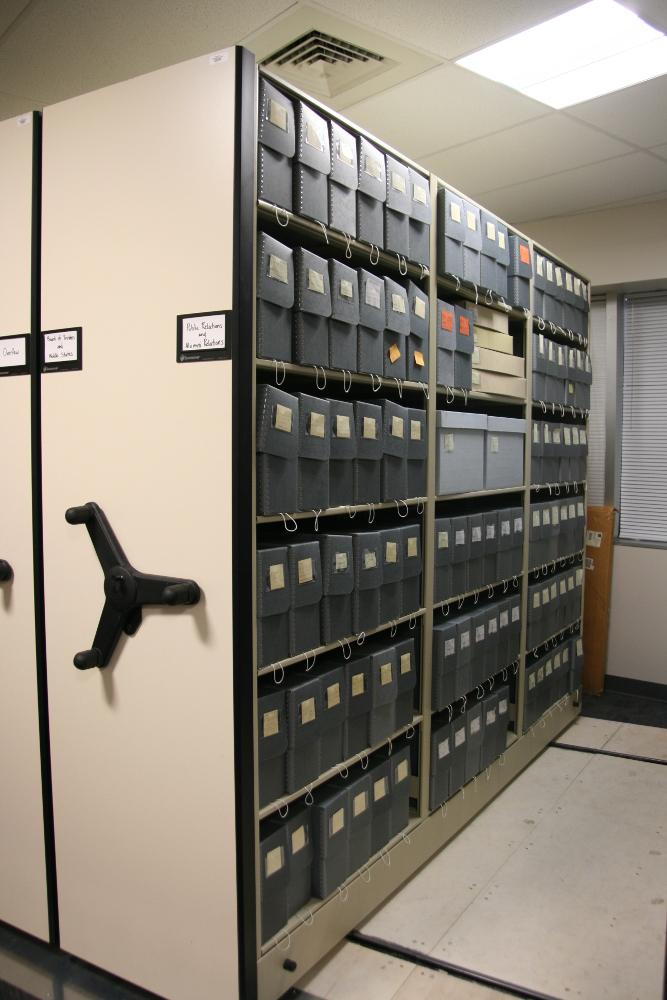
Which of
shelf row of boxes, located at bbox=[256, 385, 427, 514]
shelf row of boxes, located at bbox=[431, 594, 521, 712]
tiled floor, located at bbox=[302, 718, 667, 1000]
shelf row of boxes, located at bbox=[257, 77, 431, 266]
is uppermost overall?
shelf row of boxes, located at bbox=[257, 77, 431, 266]

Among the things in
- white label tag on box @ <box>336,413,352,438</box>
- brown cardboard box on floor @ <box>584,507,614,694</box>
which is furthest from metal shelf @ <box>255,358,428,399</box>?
brown cardboard box on floor @ <box>584,507,614,694</box>

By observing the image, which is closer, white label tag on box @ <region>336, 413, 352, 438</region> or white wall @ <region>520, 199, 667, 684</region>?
white label tag on box @ <region>336, 413, 352, 438</region>

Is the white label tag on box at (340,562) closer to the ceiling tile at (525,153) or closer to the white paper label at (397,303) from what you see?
the white paper label at (397,303)

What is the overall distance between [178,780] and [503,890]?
1.33 meters

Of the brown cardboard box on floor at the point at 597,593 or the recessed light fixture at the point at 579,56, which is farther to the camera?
the brown cardboard box on floor at the point at 597,593

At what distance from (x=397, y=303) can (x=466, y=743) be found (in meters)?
1.71

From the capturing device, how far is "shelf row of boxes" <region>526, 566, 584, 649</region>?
11.9ft

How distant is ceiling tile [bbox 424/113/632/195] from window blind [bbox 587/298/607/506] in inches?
47.2

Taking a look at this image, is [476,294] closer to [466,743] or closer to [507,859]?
[466,743]

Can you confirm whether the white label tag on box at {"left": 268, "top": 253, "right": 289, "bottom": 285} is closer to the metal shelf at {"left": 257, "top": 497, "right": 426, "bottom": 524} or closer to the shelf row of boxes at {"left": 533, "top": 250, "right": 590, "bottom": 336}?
the metal shelf at {"left": 257, "top": 497, "right": 426, "bottom": 524}

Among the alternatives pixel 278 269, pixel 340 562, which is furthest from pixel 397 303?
pixel 340 562

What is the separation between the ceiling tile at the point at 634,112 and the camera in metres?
3.01

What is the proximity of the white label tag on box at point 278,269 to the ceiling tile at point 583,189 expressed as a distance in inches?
99.9

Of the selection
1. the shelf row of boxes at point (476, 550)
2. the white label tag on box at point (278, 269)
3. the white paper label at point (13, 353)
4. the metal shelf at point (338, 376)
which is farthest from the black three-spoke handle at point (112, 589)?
the shelf row of boxes at point (476, 550)
